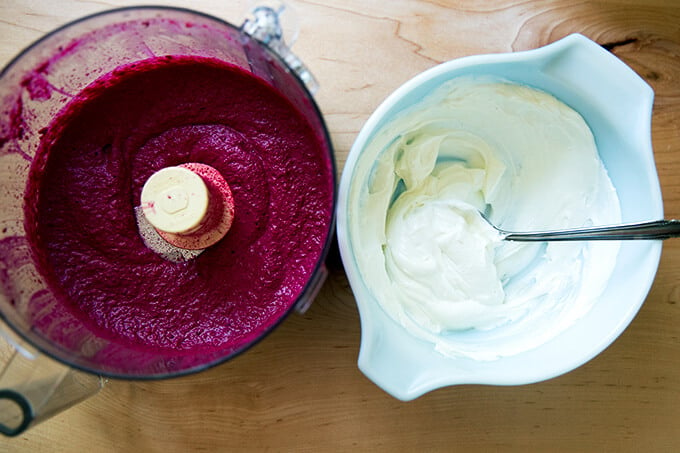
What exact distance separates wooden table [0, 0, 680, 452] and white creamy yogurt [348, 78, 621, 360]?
Result: 83mm

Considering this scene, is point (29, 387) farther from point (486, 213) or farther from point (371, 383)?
point (486, 213)

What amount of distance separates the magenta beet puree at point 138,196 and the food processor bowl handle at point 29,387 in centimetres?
7

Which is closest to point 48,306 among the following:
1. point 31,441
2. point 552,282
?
point 31,441

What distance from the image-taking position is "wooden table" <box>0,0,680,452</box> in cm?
74

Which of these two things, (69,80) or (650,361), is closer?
(69,80)

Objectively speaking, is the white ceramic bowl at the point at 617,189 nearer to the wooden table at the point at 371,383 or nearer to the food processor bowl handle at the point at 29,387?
the wooden table at the point at 371,383

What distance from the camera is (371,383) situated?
76cm

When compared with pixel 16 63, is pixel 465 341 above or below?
below

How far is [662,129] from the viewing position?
2.51 ft

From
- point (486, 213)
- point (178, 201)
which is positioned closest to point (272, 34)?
point (178, 201)

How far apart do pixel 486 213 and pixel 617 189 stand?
0.58ft

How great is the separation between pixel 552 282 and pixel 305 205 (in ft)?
1.23

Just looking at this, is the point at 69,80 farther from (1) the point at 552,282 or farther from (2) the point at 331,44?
(1) the point at 552,282

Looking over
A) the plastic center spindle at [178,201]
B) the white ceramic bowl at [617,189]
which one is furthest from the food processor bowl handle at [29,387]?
the white ceramic bowl at [617,189]
